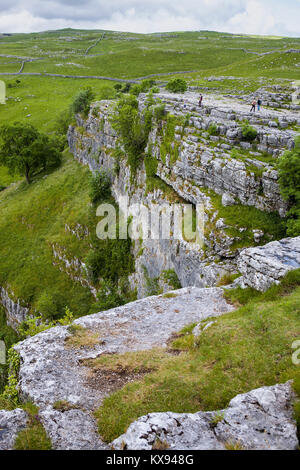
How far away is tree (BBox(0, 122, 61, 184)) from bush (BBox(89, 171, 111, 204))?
70.5ft

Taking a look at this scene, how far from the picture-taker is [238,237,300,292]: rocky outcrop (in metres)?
17.1

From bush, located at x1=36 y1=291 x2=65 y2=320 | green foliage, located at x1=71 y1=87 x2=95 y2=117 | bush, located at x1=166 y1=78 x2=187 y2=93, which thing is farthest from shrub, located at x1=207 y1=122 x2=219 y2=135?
green foliage, located at x1=71 y1=87 x2=95 y2=117

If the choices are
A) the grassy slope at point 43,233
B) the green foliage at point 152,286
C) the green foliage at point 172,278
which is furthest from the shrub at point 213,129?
the grassy slope at point 43,233

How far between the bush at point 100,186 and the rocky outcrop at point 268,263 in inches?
1333

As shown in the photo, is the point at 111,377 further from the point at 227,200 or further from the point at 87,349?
the point at 227,200

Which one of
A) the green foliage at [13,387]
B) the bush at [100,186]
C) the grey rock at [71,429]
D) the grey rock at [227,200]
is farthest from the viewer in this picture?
the bush at [100,186]

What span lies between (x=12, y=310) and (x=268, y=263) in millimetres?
41991

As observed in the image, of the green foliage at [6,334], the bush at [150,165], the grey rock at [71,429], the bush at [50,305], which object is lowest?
the green foliage at [6,334]

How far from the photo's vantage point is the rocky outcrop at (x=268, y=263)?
1714cm

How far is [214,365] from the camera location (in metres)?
13.1

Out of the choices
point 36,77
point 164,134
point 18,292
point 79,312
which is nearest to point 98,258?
point 79,312

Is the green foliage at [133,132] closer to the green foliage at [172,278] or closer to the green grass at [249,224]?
the green foliage at [172,278]

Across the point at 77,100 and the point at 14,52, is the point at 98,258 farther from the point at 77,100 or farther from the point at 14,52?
the point at 14,52

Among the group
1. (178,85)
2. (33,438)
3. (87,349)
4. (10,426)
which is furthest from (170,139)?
(178,85)
